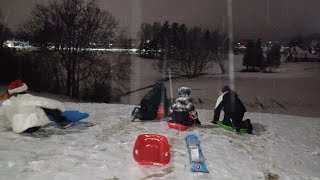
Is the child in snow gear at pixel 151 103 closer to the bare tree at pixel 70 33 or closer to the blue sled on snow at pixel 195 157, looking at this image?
the blue sled on snow at pixel 195 157

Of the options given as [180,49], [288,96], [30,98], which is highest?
[180,49]

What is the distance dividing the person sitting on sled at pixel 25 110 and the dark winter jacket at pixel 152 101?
230 cm

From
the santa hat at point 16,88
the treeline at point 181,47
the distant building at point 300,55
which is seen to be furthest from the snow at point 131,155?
the distant building at point 300,55

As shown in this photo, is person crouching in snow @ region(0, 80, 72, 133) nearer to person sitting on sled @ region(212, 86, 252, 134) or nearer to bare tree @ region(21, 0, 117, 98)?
person sitting on sled @ region(212, 86, 252, 134)

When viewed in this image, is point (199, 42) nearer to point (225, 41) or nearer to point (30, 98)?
point (225, 41)

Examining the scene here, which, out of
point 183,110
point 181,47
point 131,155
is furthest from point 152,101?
point 181,47

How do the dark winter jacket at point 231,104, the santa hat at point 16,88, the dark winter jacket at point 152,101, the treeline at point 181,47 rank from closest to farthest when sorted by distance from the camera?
the santa hat at point 16,88, the dark winter jacket at point 231,104, the dark winter jacket at point 152,101, the treeline at point 181,47

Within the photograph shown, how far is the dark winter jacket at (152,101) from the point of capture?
781 cm

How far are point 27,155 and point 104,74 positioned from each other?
48.8 ft

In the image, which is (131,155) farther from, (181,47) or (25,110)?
(181,47)

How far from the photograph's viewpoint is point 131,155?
512cm

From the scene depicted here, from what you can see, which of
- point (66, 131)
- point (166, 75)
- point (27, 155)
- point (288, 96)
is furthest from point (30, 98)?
point (288, 96)

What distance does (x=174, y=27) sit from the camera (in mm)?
18672

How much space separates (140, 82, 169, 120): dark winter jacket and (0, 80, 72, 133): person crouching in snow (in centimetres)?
231
